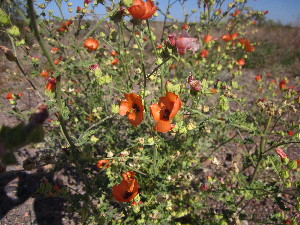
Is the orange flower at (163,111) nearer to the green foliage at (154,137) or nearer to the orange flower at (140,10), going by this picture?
the green foliage at (154,137)

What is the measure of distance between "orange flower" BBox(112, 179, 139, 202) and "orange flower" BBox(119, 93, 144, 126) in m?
0.61

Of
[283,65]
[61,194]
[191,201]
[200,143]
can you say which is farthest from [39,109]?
[283,65]

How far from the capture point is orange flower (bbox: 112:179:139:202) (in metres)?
1.85

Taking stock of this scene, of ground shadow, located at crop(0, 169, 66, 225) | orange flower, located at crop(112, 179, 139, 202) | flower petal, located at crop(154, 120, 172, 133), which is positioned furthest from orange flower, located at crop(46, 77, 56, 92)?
ground shadow, located at crop(0, 169, 66, 225)

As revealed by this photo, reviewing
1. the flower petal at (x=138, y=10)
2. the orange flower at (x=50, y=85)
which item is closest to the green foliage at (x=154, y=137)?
the orange flower at (x=50, y=85)

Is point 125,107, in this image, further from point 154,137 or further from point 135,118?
point 154,137

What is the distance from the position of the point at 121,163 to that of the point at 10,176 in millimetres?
2234

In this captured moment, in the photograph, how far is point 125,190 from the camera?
6.45 feet

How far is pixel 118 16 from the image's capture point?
1.60 metres

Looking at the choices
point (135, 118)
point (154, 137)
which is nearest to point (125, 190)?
point (154, 137)

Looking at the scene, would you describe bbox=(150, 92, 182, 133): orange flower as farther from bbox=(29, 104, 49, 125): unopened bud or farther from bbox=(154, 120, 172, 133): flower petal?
bbox=(29, 104, 49, 125): unopened bud

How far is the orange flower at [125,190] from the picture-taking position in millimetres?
1853

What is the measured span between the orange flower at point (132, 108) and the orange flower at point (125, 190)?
0.61 metres

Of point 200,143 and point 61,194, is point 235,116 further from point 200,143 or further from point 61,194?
point 200,143
